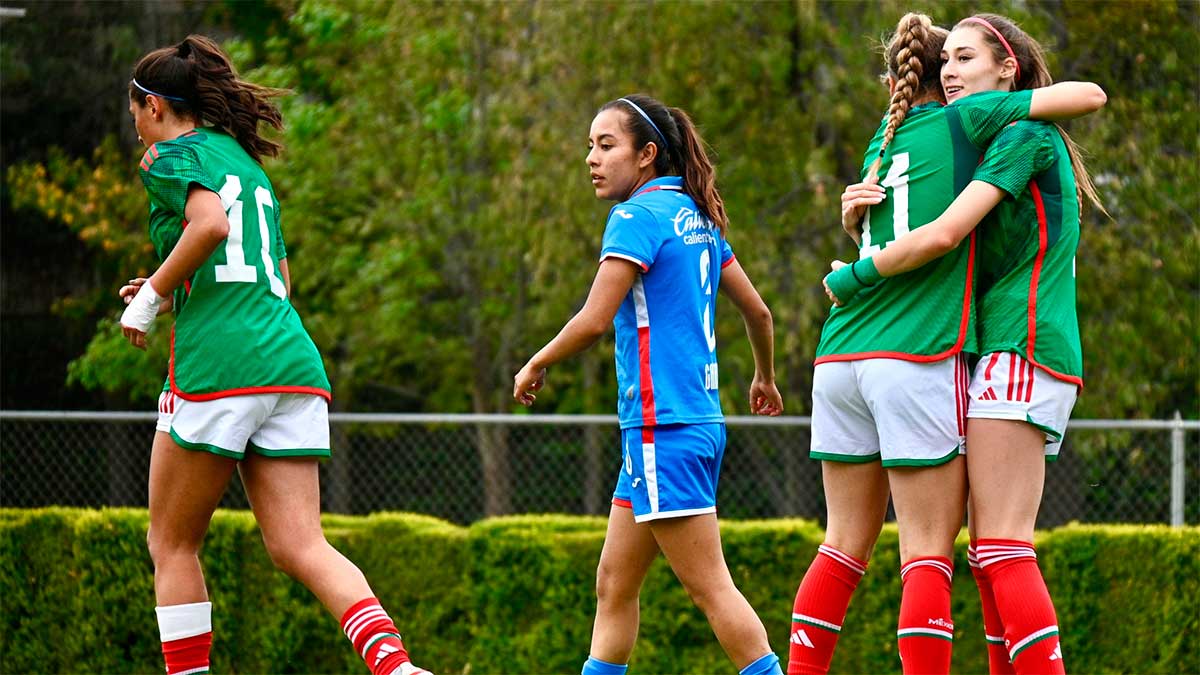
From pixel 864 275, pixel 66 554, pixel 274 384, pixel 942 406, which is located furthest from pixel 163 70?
pixel 66 554

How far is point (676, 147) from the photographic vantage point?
4582mm

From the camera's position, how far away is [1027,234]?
163 inches

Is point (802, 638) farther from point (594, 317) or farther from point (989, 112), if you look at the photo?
point (989, 112)

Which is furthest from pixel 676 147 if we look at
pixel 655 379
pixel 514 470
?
pixel 514 470

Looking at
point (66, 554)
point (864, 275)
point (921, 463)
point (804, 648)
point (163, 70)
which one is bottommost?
point (66, 554)

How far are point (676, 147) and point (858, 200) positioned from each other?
613 mm

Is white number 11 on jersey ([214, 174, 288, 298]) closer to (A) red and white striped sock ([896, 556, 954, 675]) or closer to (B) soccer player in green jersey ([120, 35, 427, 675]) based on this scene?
(B) soccer player in green jersey ([120, 35, 427, 675])

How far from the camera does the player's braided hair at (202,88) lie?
4.58 metres

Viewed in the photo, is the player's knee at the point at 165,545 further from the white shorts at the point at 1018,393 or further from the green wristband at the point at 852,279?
the white shorts at the point at 1018,393

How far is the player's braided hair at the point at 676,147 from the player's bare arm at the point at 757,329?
0.62 feet

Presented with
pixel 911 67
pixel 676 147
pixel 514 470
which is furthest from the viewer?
pixel 514 470

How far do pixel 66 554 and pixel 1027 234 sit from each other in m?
5.64

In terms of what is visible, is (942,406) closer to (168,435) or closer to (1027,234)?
(1027,234)

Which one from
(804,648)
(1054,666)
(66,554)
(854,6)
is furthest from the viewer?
(854,6)
